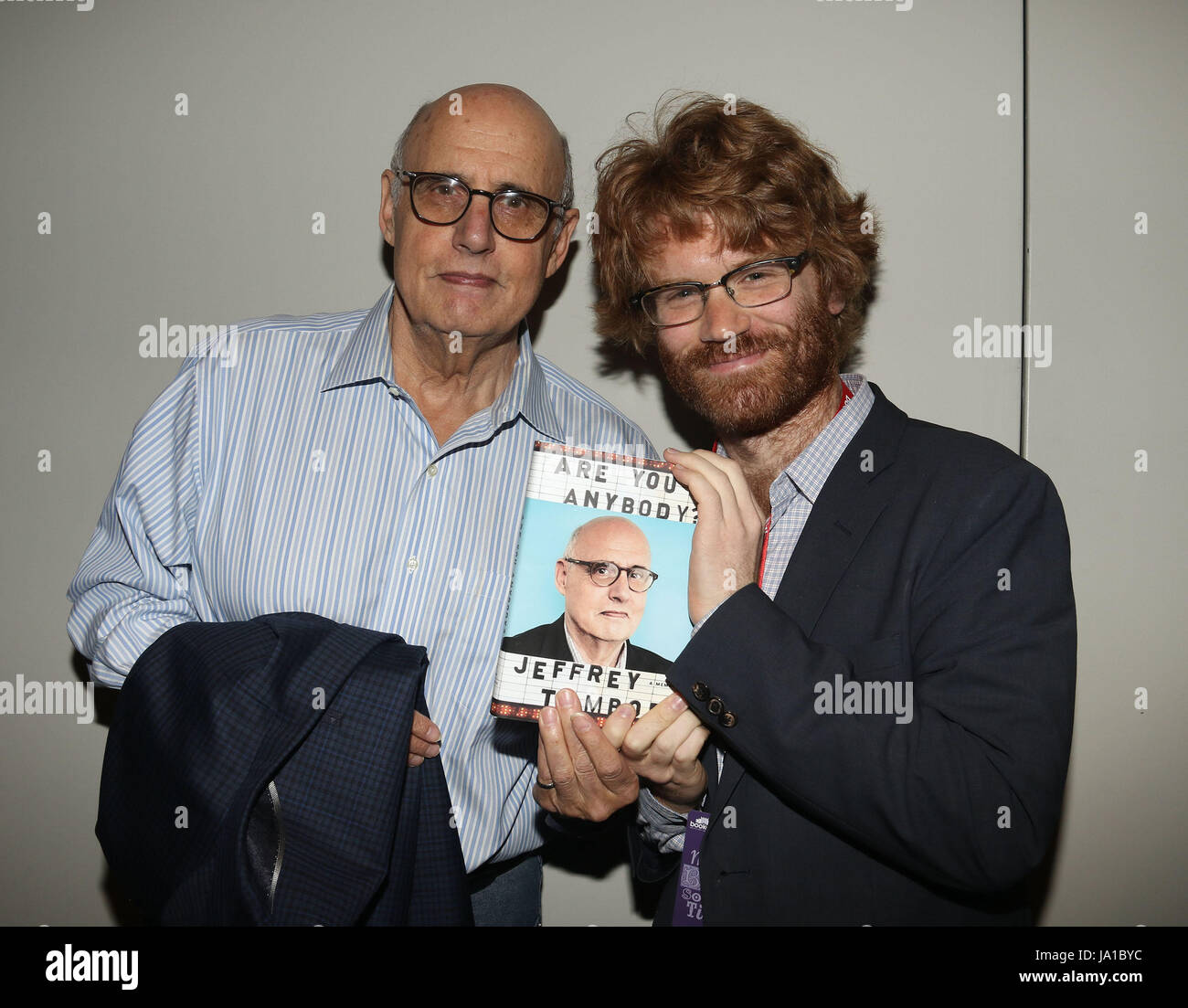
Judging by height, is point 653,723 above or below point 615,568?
below

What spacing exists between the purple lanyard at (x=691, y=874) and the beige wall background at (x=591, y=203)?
691 mm

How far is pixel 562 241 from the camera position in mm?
1955

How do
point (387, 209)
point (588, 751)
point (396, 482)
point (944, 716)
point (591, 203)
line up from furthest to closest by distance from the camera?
point (591, 203)
point (387, 209)
point (396, 482)
point (588, 751)
point (944, 716)

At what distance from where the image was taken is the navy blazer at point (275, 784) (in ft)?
4.70

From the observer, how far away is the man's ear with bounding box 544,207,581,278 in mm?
1930

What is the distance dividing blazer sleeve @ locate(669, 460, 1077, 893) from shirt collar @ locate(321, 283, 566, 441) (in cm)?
67

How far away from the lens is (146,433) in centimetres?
179

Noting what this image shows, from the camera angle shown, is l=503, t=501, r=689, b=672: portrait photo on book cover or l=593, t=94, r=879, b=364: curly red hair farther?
l=593, t=94, r=879, b=364: curly red hair

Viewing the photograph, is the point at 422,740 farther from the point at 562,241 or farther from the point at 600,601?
the point at 562,241

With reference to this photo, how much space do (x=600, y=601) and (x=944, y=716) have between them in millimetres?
597

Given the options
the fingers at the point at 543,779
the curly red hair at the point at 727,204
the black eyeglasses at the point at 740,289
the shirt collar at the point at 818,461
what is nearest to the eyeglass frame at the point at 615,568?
the fingers at the point at 543,779

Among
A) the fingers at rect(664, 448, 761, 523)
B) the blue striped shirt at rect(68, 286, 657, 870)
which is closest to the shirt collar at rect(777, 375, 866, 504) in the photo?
the fingers at rect(664, 448, 761, 523)

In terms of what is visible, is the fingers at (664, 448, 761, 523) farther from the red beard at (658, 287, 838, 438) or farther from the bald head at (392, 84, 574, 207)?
the bald head at (392, 84, 574, 207)

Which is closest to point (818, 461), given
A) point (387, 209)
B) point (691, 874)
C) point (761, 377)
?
point (761, 377)
